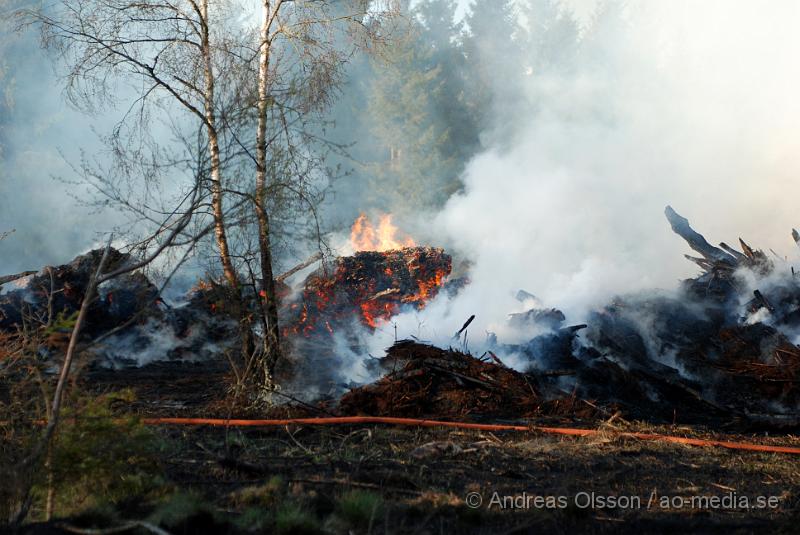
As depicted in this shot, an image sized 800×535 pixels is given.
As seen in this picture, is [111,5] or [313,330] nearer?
[111,5]

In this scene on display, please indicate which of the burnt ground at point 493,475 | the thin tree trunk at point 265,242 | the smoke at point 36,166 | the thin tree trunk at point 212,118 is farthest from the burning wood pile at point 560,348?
the smoke at point 36,166

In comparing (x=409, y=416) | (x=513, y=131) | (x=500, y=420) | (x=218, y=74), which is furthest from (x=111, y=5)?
(x=513, y=131)

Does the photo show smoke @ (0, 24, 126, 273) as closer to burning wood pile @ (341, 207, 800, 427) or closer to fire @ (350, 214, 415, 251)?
fire @ (350, 214, 415, 251)

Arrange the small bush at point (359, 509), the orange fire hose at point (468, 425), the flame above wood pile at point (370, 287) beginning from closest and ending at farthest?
the small bush at point (359, 509) < the orange fire hose at point (468, 425) < the flame above wood pile at point (370, 287)

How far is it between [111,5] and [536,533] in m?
8.28

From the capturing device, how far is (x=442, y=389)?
346 inches

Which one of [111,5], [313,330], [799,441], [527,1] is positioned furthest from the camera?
[527,1]

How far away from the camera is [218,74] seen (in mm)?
9258

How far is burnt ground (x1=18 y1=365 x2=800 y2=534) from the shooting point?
4.18 meters

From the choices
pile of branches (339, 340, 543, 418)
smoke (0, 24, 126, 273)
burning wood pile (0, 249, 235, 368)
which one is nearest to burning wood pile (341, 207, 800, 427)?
pile of branches (339, 340, 543, 418)

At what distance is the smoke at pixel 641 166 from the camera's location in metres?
24.5

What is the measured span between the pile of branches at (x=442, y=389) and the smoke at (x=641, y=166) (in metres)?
10.6

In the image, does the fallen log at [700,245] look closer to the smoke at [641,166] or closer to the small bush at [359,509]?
the smoke at [641,166]

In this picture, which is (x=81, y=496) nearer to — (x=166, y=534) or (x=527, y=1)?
(x=166, y=534)
